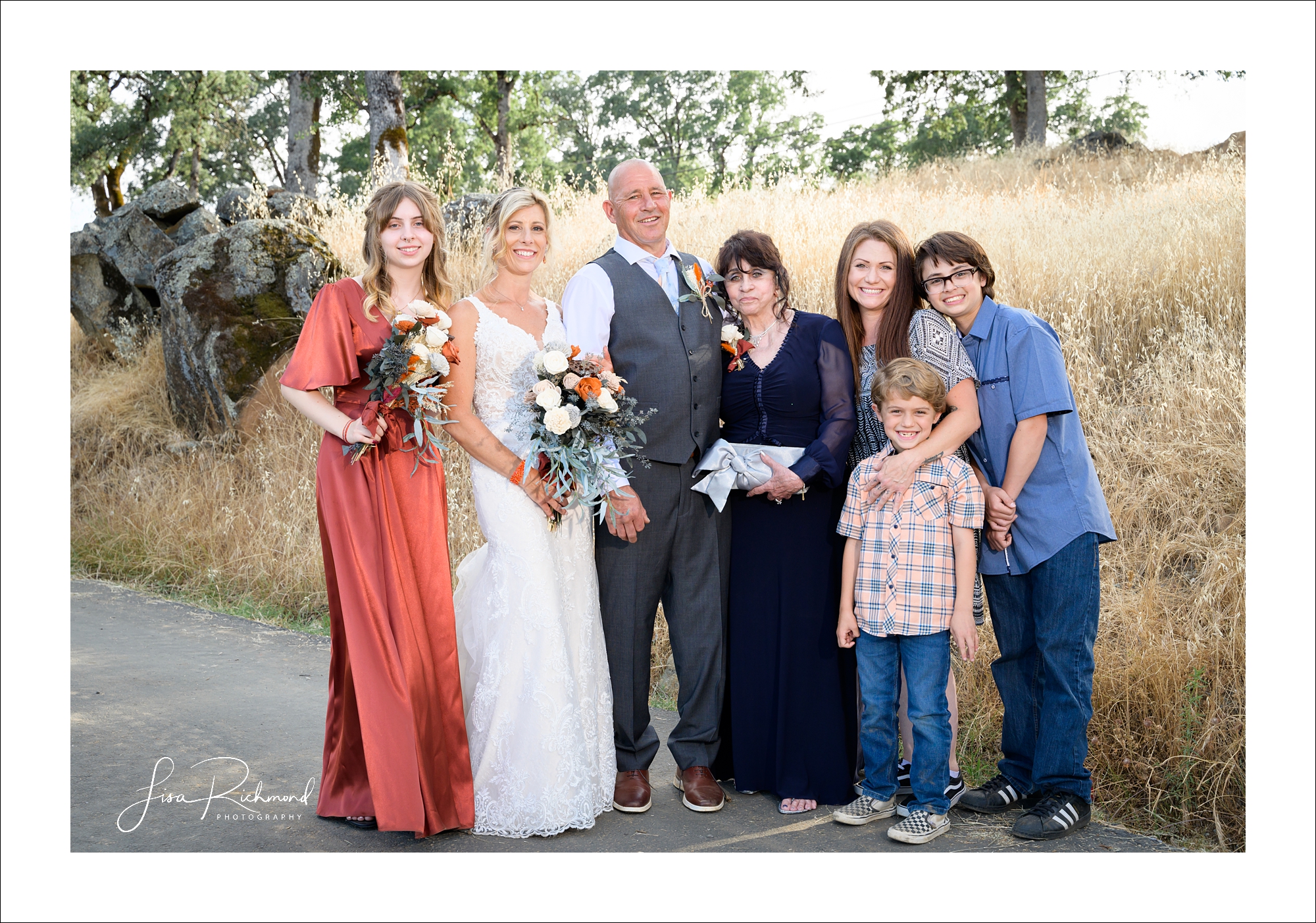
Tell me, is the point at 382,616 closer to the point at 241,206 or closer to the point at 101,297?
the point at 241,206

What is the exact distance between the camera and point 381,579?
134 inches

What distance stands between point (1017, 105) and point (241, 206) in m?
13.4

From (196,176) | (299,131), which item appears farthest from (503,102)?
(196,176)

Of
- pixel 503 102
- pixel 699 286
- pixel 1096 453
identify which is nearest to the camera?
pixel 699 286

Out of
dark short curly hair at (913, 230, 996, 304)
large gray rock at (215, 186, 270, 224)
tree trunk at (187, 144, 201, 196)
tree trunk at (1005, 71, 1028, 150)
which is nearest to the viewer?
dark short curly hair at (913, 230, 996, 304)

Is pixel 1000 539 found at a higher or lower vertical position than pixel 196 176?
lower

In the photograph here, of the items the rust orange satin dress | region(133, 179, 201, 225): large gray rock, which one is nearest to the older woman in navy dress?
the rust orange satin dress

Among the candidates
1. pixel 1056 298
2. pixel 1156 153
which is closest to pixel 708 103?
pixel 1156 153

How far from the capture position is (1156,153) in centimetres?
1159

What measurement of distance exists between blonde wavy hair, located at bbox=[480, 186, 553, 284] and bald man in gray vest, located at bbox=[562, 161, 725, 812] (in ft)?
0.91

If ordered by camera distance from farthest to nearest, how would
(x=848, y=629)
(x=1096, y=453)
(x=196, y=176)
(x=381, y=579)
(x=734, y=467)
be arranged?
(x=196, y=176) < (x=1096, y=453) < (x=734, y=467) < (x=848, y=629) < (x=381, y=579)

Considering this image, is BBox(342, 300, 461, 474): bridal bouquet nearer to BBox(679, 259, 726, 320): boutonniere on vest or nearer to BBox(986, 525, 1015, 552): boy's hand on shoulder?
BBox(679, 259, 726, 320): boutonniere on vest

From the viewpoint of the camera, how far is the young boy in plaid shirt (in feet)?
11.1
